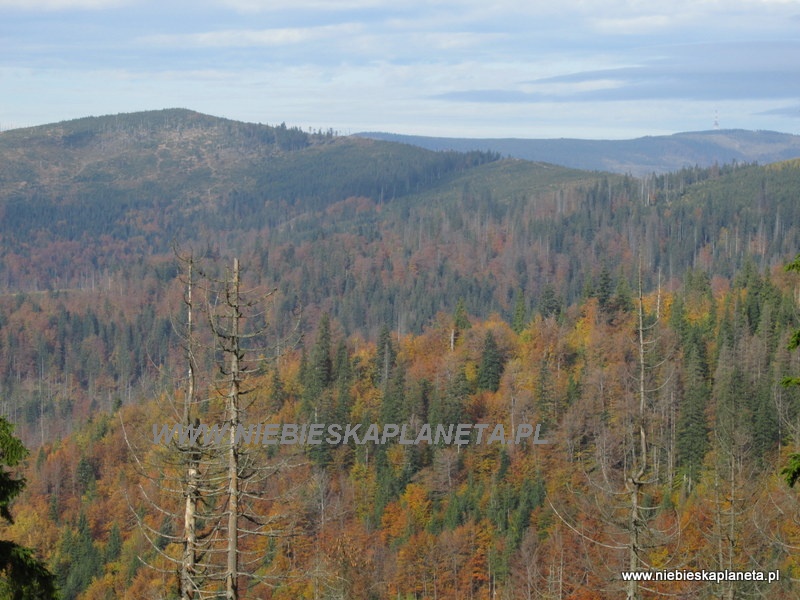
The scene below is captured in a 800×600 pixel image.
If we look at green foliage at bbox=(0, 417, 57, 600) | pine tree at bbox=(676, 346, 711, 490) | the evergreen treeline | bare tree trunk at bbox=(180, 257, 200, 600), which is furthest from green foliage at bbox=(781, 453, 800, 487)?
pine tree at bbox=(676, 346, 711, 490)

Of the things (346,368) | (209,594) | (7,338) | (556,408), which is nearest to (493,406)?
(556,408)

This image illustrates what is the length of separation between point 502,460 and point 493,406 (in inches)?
345

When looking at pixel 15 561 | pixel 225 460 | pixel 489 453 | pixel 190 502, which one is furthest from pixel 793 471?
pixel 489 453

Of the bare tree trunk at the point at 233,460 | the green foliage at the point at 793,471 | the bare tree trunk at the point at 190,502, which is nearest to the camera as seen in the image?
the green foliage at the point at 793,471

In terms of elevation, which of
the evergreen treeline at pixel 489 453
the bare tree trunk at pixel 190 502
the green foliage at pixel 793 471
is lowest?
the evergreen treeline at pixel 489 453

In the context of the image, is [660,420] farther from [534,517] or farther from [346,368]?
[346,368]

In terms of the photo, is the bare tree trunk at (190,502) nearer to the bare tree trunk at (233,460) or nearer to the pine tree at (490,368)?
the bare tree trunk at (233,460)

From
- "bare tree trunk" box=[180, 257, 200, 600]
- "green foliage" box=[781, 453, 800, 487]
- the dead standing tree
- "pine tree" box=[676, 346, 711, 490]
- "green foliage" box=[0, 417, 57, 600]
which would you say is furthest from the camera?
"pine tree" box=[676, 346, 711, 490]

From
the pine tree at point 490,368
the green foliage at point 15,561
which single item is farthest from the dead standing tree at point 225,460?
the pine tree at point 490,368

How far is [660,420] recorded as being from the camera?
2594 inches

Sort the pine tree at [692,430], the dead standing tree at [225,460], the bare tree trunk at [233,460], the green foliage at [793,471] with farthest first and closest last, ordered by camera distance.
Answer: the pine tree at [692,430], the dead standing tree at [225,460], the bare tree trunk at [233,460], the green foliage at [793,471]

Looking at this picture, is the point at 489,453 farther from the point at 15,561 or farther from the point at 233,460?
the point at 15,561

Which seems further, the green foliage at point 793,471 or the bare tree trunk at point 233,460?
the bare tree trunk at point 233,460

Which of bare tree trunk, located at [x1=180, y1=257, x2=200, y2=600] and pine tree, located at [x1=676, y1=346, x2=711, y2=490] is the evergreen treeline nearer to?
pine tree, located at [x1=676, y1=346, x2=711, y2=490]
